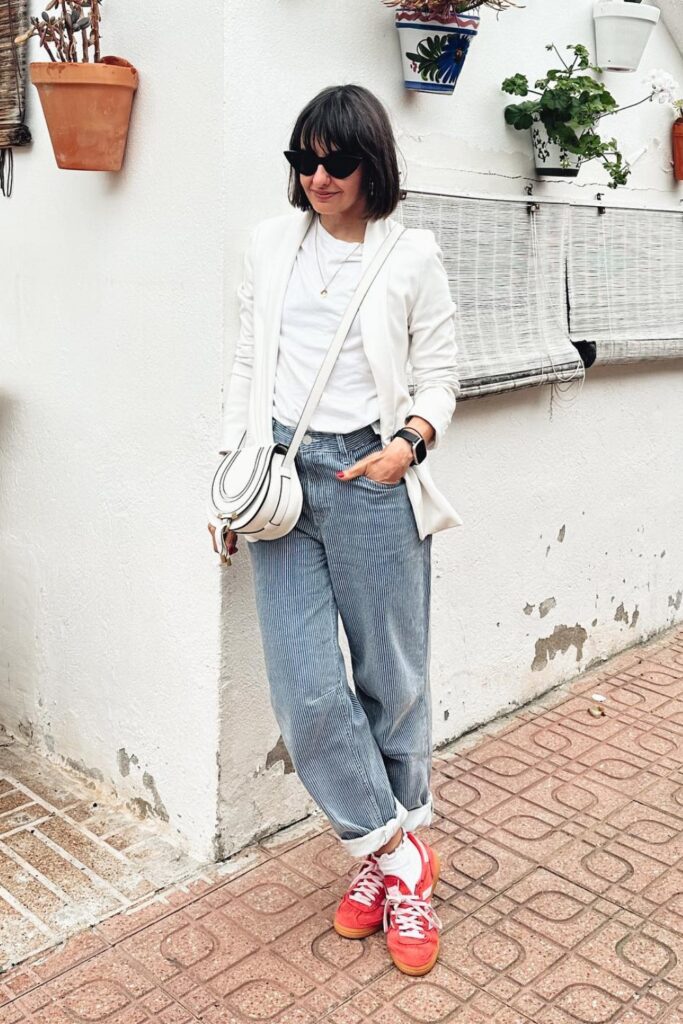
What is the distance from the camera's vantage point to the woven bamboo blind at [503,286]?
348cm

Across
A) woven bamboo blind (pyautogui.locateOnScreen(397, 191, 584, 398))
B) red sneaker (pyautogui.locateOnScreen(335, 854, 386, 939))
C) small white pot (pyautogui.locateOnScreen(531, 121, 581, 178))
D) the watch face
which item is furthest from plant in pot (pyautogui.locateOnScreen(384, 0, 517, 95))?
red sneaker (pyautogui.locateOnScreen(335, 854, 386, 939))

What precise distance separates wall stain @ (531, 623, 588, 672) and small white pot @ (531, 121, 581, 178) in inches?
67.0

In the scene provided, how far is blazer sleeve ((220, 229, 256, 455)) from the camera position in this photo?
2711 millimetres

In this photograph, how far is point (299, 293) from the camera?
260 cm

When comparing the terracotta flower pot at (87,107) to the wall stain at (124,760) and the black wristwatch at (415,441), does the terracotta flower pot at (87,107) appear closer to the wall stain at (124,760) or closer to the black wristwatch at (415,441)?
the black wristwatch at (415,441)

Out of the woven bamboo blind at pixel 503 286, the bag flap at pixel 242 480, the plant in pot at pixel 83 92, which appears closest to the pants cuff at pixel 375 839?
the bag flap at pixel 242 480

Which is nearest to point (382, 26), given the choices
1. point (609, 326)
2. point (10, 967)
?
point (609, 326)

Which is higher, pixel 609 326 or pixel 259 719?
pixel 609 326

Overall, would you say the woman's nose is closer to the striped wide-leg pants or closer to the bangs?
the bangs

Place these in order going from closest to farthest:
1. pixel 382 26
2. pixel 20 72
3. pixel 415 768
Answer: pixel 415 768 < pixel 382 26 < pixel 20 72

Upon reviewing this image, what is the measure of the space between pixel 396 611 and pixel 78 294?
1.44 metres

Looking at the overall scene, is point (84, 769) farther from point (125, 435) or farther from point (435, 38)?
Result: point (435, 38)

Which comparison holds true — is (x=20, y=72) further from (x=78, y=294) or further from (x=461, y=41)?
(x=461, y=41)

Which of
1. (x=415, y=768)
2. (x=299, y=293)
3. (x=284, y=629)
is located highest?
(x=299, y=293)
